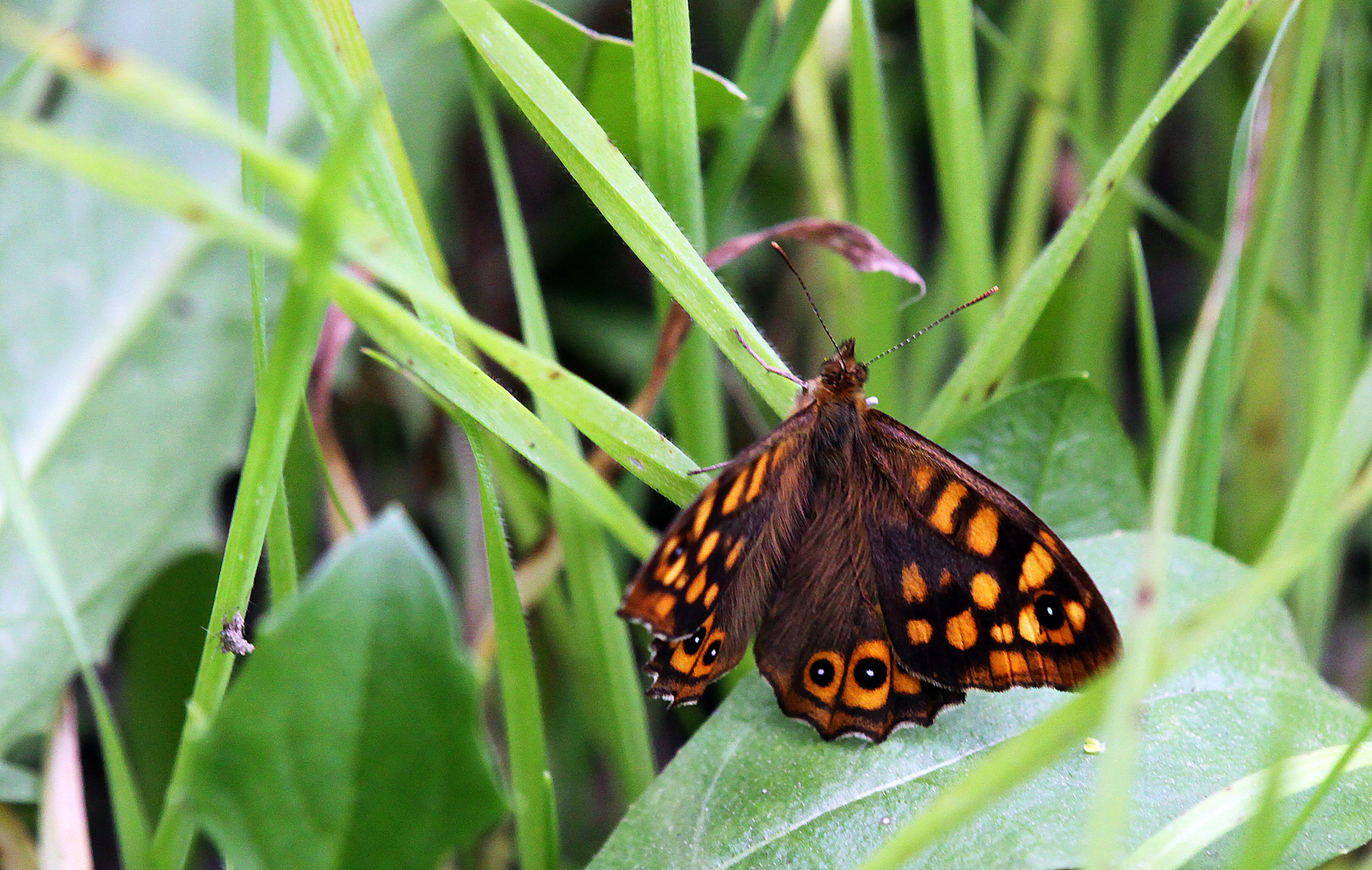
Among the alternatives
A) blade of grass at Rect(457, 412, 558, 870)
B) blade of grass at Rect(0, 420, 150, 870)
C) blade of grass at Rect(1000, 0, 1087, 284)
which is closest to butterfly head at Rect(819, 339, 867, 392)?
blade of grass at Rect(457, 412, 558, 870)

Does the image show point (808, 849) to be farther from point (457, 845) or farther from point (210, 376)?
point (210, 376)

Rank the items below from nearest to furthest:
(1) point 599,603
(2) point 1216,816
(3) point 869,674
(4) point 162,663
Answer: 1. (2) point 1216,816
2. (3) point 869,674
3. (1) point 599,603
4. (4) point 162,663

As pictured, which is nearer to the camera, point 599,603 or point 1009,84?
point 599,603

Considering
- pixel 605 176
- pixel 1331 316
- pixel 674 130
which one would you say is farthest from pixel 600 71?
pixel 1331 316

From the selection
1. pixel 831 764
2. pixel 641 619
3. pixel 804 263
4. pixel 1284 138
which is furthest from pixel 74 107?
pixel 1284 138

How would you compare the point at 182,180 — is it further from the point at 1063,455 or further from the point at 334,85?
the point at 1063,455

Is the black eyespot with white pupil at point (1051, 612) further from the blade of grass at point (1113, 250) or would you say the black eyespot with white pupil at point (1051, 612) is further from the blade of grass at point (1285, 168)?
the blade of grass at point (1113, 250)
